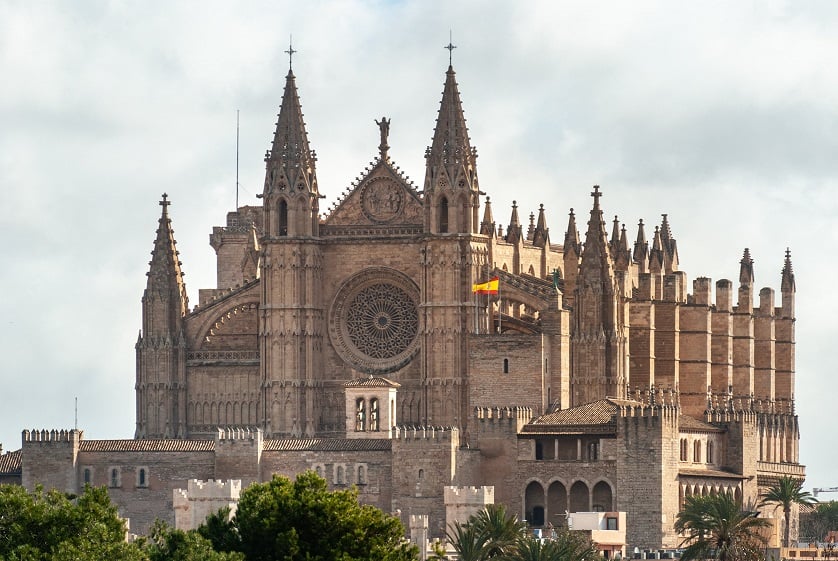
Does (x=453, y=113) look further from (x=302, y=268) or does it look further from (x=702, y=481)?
(x=702, y=481)

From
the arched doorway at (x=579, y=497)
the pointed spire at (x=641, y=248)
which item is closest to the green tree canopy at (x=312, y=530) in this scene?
the arched doorway at (x=579, y=497)

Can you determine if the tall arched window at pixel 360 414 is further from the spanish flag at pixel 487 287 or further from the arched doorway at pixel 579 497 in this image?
the arched doorway at pixel 579 497

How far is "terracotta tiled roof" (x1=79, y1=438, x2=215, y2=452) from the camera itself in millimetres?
139875

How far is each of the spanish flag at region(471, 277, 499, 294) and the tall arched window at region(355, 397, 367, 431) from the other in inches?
258

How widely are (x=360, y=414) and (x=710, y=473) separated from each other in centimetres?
1463

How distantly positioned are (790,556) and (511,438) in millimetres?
11467

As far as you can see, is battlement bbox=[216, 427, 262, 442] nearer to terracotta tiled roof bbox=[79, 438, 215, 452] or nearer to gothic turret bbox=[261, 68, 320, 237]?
terracotta tiled roof bbox=[79, 438, 215, 452]

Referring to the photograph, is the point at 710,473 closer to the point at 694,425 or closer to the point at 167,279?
the point at 694,425

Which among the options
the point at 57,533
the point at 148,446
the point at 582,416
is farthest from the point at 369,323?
the point at 57,533

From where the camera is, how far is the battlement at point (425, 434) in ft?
447

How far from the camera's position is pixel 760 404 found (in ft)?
531

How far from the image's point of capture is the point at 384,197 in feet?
487

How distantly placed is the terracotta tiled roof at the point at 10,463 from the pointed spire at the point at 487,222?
71.7ft

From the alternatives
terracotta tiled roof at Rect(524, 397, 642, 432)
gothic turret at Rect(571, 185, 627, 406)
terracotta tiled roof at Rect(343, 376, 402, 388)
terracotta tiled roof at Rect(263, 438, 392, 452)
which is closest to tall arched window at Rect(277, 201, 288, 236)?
terracotta tiled roof at Rect(343, 376, 402, 388)
